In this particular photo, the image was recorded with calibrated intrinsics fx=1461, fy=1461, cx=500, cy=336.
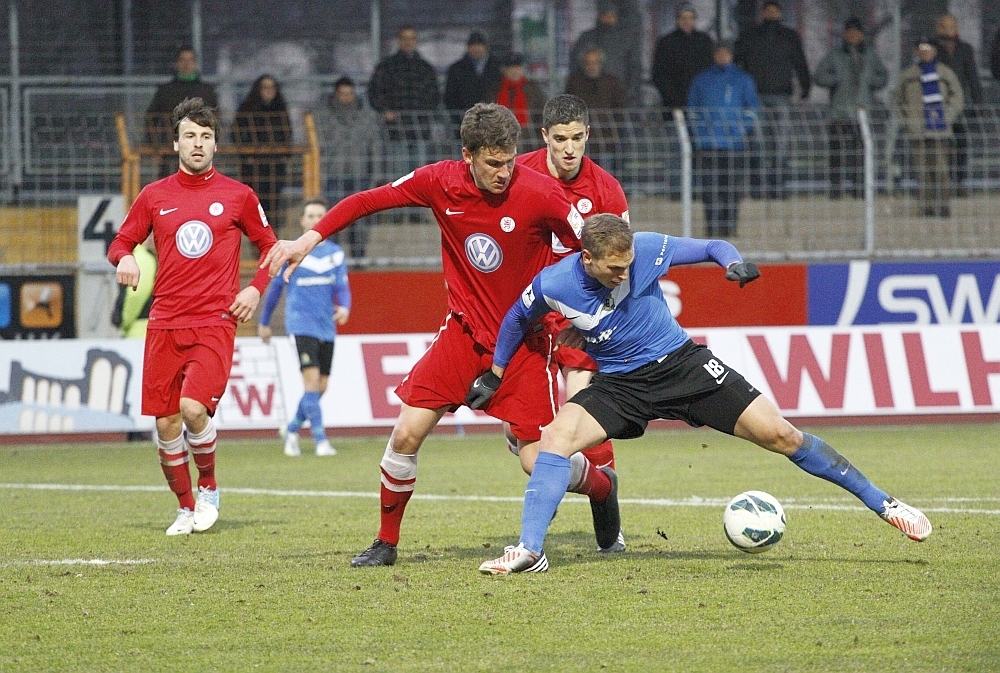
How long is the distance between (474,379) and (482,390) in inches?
10.3

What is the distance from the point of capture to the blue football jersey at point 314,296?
13258mm

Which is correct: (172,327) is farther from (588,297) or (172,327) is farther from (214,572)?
(588,297)

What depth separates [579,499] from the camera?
31.7 ft

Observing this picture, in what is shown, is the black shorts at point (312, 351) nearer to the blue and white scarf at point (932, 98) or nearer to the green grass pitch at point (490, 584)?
the green grass pitch at point (490, 584)

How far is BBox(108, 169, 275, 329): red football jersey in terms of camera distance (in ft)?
26.7

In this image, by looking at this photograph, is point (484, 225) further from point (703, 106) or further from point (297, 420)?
point (703, 106)

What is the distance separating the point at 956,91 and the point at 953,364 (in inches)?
144

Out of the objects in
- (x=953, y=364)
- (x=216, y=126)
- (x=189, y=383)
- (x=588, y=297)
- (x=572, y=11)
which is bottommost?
(x=953, y=364)

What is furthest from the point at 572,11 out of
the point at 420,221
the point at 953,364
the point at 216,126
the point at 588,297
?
the point at 588,297

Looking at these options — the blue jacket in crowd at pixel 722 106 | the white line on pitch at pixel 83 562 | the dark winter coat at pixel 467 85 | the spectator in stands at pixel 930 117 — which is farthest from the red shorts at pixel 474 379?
the spectator in stands at pixel 930 117

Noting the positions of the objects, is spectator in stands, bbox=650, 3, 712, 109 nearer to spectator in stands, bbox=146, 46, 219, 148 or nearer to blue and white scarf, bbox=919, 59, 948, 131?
blue and white scarf, bbox=919, 59, 948, 131

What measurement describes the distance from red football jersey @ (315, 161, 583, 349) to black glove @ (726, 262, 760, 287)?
869 millimetres

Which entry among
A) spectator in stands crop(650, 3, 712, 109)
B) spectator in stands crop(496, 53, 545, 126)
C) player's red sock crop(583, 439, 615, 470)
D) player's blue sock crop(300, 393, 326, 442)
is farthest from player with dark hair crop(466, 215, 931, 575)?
spectator in stands crop(650, 3, 712, 109)

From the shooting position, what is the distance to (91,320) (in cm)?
1508
